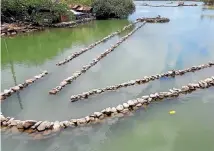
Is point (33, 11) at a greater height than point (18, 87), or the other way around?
point (33, 11)

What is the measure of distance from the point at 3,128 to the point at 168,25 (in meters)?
20.7

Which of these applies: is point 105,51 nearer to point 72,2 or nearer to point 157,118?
point 157,118

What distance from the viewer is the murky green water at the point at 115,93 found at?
22.5 ft

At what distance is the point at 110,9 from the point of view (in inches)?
1147

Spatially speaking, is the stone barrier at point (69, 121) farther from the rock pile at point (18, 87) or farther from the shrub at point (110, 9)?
the shrub at point (110, 9)

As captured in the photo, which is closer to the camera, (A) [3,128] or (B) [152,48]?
(A) [3,128]

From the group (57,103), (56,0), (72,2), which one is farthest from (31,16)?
(57,103)

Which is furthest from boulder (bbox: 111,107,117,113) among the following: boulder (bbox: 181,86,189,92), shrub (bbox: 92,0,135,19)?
shrub (bbox: 92,0,135,19)

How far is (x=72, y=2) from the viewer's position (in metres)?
33.0

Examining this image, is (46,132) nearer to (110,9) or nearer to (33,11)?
(33,11)

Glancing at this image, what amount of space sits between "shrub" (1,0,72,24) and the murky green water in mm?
A: 5137

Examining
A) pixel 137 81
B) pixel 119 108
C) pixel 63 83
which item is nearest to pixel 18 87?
pixel 63 83

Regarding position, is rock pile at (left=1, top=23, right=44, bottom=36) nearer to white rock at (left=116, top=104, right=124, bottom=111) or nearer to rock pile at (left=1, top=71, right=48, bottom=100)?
rock pile at (left=1, top=71, right=48, bottom=100)

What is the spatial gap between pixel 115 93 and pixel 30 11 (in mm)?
17504
